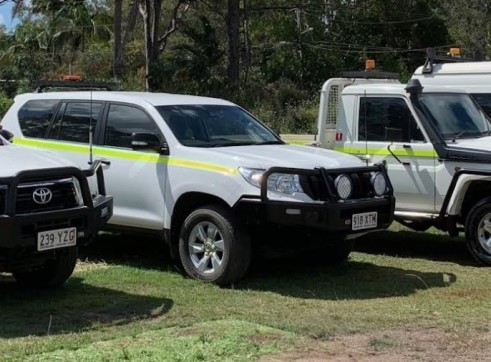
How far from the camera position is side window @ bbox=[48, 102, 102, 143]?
8469 mm

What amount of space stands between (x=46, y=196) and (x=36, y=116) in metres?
A: 3.20

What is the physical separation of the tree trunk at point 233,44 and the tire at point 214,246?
2758cm

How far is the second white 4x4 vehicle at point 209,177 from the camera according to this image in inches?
275

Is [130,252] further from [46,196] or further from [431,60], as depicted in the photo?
[431,60]

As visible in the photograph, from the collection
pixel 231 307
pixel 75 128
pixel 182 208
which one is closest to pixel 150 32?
pixel 75 128

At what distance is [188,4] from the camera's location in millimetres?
39688

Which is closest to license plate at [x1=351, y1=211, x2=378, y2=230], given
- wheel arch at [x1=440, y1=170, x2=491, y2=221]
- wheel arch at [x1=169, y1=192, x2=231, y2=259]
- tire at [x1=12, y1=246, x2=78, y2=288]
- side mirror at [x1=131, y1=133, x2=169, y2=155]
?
wheel arch at [x1=169, y1=192, x2=231, y2=259]

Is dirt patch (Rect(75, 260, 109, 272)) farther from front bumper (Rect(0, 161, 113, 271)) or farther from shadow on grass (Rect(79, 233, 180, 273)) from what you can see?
front bumper (Rect(0, 161, 113, 271))

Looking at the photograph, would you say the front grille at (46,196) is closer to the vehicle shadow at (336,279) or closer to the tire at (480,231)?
the vehicle shadow at (336,279)

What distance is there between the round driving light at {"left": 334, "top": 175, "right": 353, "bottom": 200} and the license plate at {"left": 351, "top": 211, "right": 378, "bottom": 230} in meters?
0.21

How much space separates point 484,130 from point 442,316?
3561 millimetres

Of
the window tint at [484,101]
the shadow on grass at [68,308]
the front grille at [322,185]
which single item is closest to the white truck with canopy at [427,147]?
the window tint at [484,101]

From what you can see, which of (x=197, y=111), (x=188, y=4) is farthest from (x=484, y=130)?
(x=188, y=4)

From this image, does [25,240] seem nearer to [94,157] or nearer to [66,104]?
[94,157]
